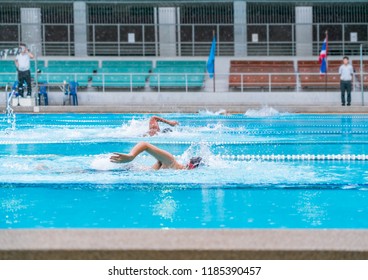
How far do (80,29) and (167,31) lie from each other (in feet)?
10.3

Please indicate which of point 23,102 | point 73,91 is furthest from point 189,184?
point 73,91

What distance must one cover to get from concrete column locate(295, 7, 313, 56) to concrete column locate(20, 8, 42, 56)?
9.25 m

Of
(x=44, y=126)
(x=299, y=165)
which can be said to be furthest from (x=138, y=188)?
(x=44, y=126)

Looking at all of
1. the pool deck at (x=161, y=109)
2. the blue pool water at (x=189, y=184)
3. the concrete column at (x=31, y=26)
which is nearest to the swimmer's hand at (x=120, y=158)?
the blue pool water at (x=189, y=184)

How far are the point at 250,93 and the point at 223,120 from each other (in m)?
6.11

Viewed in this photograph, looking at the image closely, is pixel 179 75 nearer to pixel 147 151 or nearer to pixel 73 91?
pixel 73 91

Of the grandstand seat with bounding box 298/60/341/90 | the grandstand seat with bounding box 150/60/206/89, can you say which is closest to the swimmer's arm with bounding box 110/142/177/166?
the grandstand seat with bounding box 150/60/206/89

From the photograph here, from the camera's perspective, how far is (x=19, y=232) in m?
2.88

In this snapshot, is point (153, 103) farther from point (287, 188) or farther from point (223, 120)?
point (287, 188)

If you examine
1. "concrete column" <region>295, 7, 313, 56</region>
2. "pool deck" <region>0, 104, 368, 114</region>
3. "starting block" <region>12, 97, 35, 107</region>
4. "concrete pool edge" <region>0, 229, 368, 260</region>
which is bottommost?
"concrete pool edge" <region>0, 229, 368, 260</region>

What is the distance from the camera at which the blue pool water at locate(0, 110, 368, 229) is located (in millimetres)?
5008

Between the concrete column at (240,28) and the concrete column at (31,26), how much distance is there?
23.0 ft

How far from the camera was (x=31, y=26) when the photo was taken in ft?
86.0

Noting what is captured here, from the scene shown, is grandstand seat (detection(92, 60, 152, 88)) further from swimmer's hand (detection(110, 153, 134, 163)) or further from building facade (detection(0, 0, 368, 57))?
swimmer's hand (detection(110, 153, 134, 163))
